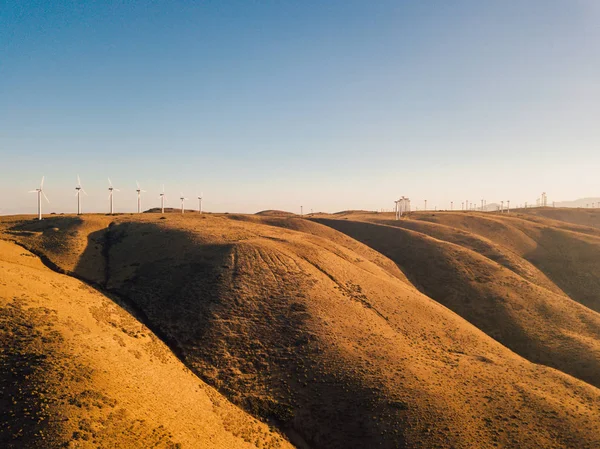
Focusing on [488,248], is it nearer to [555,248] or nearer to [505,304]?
[555,248]

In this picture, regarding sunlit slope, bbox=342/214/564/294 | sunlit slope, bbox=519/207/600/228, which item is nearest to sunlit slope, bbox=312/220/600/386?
sunlit slope, bbox=342/214/564/294

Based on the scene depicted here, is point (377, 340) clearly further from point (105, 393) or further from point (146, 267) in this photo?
point (146, 267)

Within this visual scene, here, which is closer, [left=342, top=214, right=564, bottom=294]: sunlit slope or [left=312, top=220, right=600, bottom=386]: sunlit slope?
[left=312, top=220, right=600, bottom=386]: sunlit slope

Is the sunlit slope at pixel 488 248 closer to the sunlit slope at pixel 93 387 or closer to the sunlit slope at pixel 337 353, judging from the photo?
the sunlit slope at pixel 337 353

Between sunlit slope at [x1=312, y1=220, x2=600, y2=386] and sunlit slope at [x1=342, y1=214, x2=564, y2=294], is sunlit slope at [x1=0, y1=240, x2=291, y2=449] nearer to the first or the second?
sunlit slope at [x1=312, y1=220, x2=600, y2=386]

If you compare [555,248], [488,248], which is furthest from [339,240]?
[555,248]

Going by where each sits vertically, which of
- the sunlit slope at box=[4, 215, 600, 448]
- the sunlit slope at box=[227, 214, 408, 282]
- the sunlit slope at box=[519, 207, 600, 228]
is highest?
the sunlit slope at box=[519, 207, 600, 228]

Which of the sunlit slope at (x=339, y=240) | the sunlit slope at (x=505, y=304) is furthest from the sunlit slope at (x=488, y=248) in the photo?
the sunlit slope at (x=339, y=240)

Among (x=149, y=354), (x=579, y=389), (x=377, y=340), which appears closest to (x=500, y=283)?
(x=579, y=389)
